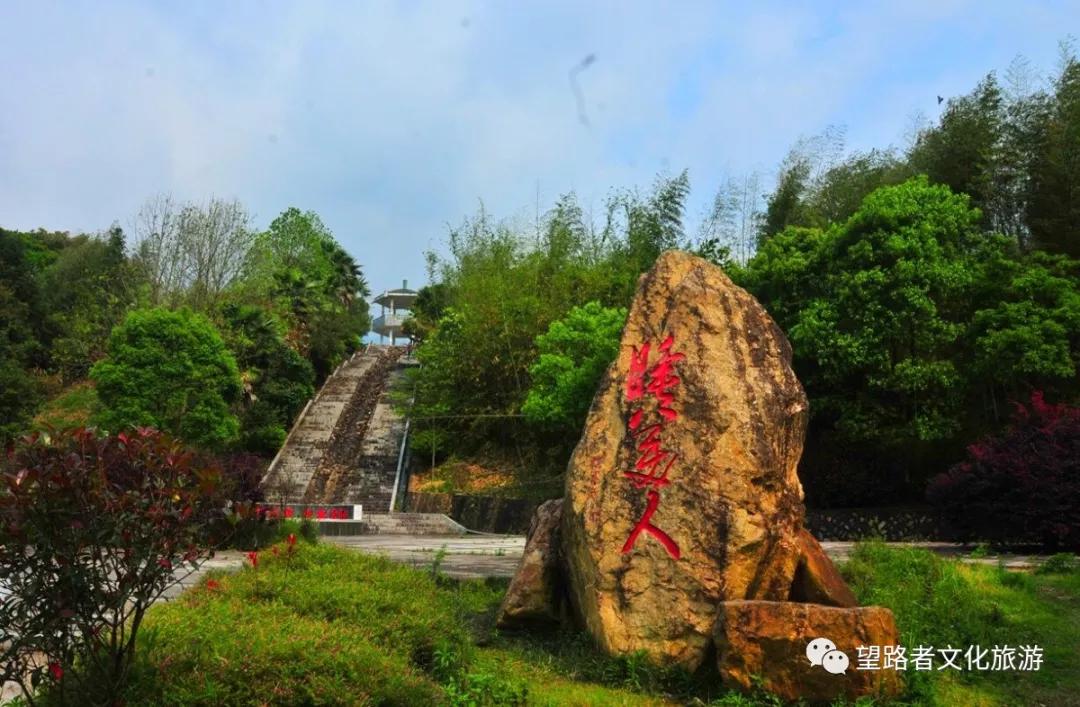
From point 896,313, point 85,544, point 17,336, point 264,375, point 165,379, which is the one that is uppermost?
point 17,336

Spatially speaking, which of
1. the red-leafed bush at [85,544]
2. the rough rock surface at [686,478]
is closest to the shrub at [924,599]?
the rough rock surface at [686,478]

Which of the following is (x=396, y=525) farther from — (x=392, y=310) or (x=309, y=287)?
(x=392, y=310)

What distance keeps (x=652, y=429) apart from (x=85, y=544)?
2725mm

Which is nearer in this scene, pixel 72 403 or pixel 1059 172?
pixel 1059 172

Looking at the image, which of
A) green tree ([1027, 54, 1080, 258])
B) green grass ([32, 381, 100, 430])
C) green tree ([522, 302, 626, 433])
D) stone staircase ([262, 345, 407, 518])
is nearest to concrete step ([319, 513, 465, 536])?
stone staircase ([262, 345, 407, 518])

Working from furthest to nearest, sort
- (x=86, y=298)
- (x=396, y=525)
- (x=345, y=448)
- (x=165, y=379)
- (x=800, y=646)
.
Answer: (x=86, y=298)
(x=345, y=448)
(x=165, y=379)
(x=396, y=525)
(x=800, y=646)

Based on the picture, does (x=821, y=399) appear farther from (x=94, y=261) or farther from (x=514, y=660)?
(x=94, y=261)

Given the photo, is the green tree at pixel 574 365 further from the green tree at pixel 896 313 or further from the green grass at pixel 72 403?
the green grass at pixel 72 403

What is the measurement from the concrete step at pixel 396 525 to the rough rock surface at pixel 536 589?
1107 centimetres

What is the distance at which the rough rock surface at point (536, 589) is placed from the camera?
5.19 m

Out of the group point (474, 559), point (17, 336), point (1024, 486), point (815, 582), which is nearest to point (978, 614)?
point (815, 582)

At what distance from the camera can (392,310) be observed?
181 feet

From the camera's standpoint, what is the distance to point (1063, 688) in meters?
4.32

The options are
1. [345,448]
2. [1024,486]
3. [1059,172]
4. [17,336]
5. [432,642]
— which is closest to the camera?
[432,642]
